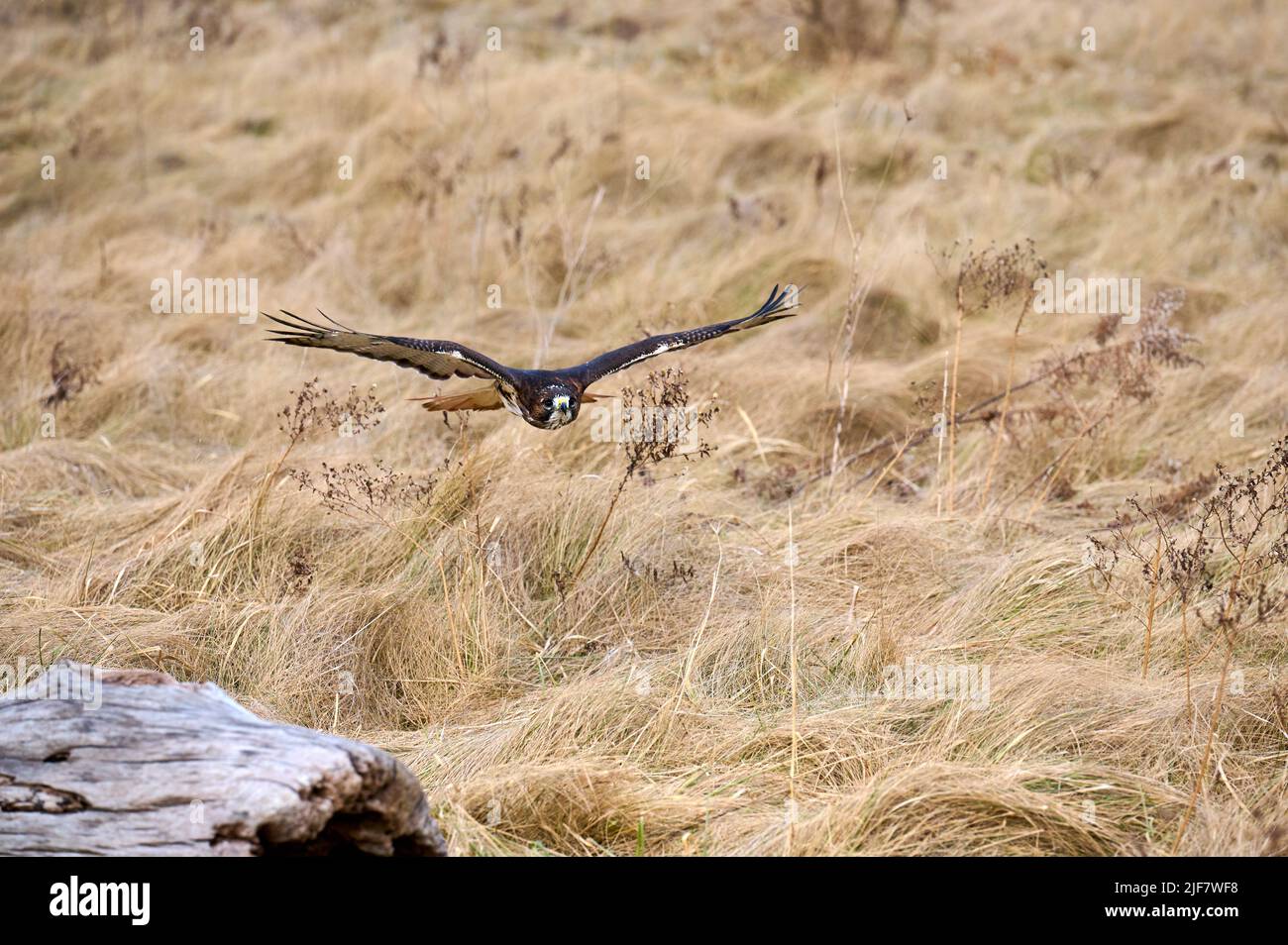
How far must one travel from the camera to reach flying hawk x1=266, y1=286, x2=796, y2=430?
125 inches

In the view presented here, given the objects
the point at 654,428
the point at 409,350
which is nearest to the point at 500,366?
the point at 409,350

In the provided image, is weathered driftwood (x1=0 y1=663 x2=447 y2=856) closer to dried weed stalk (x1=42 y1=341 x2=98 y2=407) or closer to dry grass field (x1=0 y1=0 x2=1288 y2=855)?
dry grass field (x1=0 y1=0 x2=1288 y2=855)

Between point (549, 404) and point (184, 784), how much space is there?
1328mm

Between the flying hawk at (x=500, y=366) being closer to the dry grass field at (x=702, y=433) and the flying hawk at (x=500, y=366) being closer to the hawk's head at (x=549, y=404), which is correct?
the hawk's head at (x=549, y=404)

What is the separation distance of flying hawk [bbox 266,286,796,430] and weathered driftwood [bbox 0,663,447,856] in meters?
0.87

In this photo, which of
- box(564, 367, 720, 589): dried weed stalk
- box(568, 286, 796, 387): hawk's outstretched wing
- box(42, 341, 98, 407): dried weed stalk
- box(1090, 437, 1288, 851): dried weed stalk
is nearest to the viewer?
box(568, 286, 796, 387): hawk's outstretched wing

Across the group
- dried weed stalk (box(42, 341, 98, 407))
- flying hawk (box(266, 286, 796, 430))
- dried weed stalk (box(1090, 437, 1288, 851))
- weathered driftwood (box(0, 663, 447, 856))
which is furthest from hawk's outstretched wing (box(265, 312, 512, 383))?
dried weed stalk (box(42, 341, 98, 407))

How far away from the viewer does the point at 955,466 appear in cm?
551

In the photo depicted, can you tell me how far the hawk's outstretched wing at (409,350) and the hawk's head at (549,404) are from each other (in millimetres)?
74

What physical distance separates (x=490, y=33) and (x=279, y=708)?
822 centimetres

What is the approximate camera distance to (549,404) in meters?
3.45

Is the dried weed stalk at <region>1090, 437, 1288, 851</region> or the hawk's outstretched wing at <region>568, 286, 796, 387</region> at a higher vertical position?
the hawk's outstretched wing at <region>568, 286, 796, 387</region>

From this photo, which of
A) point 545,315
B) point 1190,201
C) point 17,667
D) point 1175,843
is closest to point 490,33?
point 545,315

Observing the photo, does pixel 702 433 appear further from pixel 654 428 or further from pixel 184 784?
pixel 184 784
